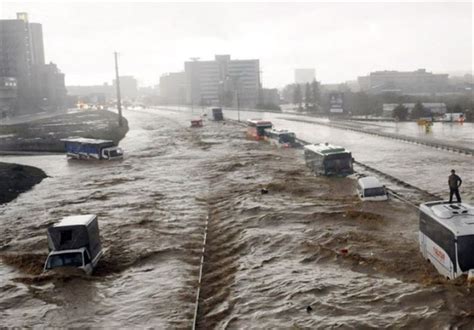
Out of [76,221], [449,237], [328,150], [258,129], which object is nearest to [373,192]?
[328,150]

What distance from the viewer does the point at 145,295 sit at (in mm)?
19469

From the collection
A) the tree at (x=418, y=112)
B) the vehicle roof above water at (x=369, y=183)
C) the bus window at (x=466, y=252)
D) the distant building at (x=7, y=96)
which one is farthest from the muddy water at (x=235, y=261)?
the distant building at (x=7, y=96)

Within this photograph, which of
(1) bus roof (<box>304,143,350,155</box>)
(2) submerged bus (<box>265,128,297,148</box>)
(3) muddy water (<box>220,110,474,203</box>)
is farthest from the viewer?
(2) submerged bus (<box>265,128,297,148</box>)

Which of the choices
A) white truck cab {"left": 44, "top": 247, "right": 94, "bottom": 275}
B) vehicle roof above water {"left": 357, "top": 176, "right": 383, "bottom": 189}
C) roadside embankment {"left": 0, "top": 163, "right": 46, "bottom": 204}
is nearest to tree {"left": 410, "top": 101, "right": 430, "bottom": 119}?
roadside embankment {"left": 0, "top": 163, "right": 46, "bottom": 204}

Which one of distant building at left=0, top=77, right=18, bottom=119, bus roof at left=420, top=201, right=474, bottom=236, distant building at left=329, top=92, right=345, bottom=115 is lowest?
bus roof at left=420, top=201, right=474, bottom=236

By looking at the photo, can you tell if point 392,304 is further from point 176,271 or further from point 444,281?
point 176,271

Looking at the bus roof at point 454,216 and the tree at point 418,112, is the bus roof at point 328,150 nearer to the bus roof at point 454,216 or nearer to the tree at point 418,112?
the bus roof at point 454,216

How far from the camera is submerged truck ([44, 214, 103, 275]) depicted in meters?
21.0

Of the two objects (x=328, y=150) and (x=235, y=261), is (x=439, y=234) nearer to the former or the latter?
(x=235, y=261)

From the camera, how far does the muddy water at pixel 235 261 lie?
56.2ft

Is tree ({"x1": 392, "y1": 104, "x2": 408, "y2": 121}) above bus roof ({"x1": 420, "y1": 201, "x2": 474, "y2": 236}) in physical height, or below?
above

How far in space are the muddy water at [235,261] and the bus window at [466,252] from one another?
2.44 ft

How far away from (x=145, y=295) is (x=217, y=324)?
4.05 m

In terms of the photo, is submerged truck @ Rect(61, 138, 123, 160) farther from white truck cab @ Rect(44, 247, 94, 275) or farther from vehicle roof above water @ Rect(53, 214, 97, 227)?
white truck cab @ Rect(44, 247, 94, 275)
